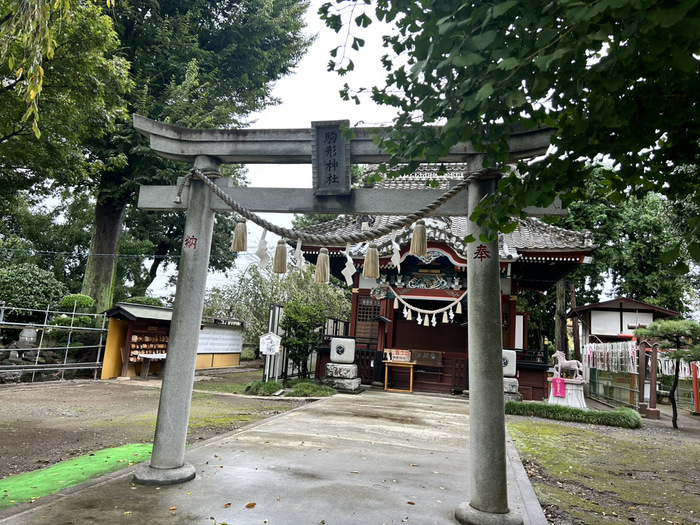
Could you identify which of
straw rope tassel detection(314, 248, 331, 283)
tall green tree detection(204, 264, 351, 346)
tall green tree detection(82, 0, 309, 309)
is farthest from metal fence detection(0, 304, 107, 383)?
straw rope tassel detection(314, 248, 331, 283)

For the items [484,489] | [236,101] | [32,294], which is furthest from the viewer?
[236,101]

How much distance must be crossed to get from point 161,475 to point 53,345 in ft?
40.4

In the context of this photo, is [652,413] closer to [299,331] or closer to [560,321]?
[560,321]

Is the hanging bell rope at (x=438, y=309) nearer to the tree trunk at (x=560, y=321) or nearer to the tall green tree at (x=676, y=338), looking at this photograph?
the tall green tree at (x=676, y=338)

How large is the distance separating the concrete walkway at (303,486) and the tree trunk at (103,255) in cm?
1140

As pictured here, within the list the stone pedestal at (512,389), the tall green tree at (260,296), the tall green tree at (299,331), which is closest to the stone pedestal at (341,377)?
the tall green tree at (299,331)

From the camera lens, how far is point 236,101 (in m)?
20.5

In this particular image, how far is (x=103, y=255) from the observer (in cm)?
1572

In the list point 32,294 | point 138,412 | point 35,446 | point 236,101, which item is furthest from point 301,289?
point 35,446

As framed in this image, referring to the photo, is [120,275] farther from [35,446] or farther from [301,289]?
[35,446]

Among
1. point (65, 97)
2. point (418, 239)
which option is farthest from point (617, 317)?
point (65, 97)

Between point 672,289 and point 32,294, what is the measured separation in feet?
85.8

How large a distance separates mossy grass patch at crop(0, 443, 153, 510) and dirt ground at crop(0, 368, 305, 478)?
13.9 inches

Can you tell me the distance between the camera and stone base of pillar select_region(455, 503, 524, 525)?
11.7ft
